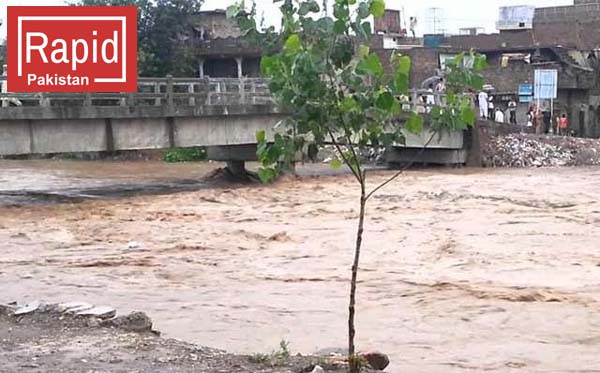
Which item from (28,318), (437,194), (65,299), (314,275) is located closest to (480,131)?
(437,194)

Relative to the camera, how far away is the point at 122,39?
107ft

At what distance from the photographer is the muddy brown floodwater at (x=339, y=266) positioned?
13.8 meters

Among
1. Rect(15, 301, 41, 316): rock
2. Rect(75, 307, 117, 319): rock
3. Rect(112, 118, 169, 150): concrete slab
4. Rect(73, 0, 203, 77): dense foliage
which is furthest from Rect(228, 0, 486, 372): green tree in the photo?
Rect(73, 0, 203, 77): dense foliage

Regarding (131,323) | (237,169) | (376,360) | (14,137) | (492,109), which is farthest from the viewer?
(492,109)

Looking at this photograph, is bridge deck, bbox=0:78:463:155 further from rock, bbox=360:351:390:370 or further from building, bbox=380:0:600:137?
rock, bbox=360:351:390:370

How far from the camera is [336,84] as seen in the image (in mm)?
7285

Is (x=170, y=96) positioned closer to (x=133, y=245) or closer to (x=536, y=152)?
(x=133, y=245)

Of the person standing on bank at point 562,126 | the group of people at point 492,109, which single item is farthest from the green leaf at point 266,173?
the person standing on bank at point 562,126

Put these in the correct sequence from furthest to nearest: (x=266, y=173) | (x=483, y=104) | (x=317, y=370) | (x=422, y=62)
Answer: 1. (x=422, y=62)
2. (x=483, y=104)
3. (x=317, y=370)
4. (x=266, y=173)

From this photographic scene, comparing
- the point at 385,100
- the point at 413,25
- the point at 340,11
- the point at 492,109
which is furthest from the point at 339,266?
the point at 413,25

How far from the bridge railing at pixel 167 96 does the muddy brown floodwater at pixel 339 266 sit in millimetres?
3237

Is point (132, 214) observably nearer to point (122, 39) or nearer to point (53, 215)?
point (53, 215)

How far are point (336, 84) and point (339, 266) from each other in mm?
13774

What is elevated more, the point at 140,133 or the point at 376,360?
the point at 140,133
